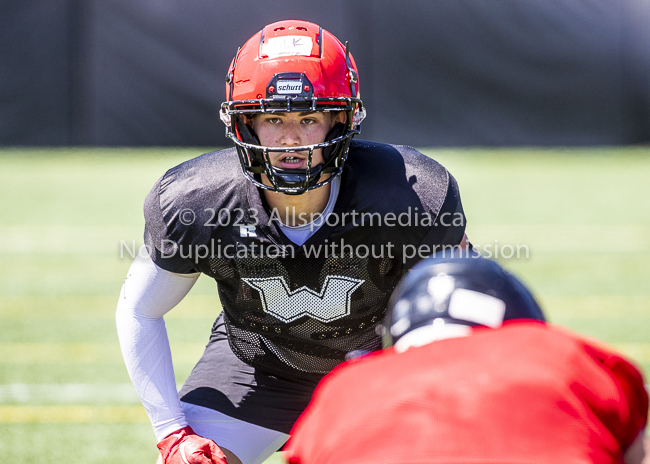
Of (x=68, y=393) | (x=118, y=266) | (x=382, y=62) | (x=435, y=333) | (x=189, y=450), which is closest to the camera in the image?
(x=435, y=333)

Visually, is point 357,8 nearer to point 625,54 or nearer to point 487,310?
point 625,54

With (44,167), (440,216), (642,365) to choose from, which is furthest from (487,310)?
(44,167)

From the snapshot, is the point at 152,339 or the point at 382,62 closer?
the point at 152,339

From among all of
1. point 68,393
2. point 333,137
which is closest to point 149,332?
point 333,137

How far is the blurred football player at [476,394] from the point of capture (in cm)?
115

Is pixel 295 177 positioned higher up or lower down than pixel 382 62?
higher up

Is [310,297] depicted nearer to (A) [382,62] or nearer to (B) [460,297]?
(B) [460,297]

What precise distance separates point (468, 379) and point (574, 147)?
1315cm

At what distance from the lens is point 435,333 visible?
1318 millimetres

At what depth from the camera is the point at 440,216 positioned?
7.86 feet

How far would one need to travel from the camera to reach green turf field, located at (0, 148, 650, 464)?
12.1ft

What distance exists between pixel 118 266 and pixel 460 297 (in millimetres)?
5727

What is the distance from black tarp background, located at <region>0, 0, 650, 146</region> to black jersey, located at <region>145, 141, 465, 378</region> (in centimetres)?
1074

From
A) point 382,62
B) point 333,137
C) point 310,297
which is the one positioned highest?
point 333,137
